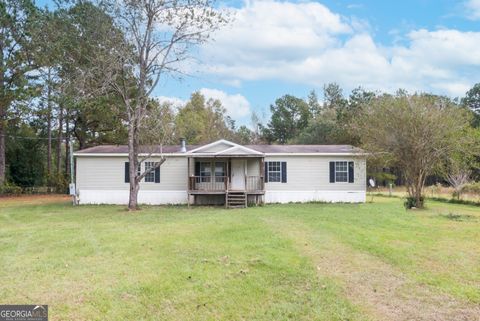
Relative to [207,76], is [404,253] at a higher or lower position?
lower

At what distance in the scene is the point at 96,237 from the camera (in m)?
9.77

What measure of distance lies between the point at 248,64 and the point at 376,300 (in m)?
22.2

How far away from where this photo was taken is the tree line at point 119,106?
16.9 meters

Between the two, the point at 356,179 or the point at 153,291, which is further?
the point at 356,179

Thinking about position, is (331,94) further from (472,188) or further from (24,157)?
(24,157)

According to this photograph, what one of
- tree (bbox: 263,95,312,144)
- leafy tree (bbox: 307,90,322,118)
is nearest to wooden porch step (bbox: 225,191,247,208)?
tree (bbox: 263,95,312,144)

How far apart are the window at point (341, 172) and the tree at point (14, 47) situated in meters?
19.4

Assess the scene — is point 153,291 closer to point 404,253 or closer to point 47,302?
point 47,302

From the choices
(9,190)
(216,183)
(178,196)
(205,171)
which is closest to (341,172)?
(216,183)

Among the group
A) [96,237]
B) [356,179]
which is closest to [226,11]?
[356,179]

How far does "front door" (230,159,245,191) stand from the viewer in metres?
20.1

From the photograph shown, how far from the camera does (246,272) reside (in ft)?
20.6

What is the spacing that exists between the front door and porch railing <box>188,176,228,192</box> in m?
0.56

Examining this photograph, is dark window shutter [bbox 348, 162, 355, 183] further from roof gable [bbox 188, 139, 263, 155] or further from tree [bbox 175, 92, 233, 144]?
tree [bbox 175, 92, 233, 144]
